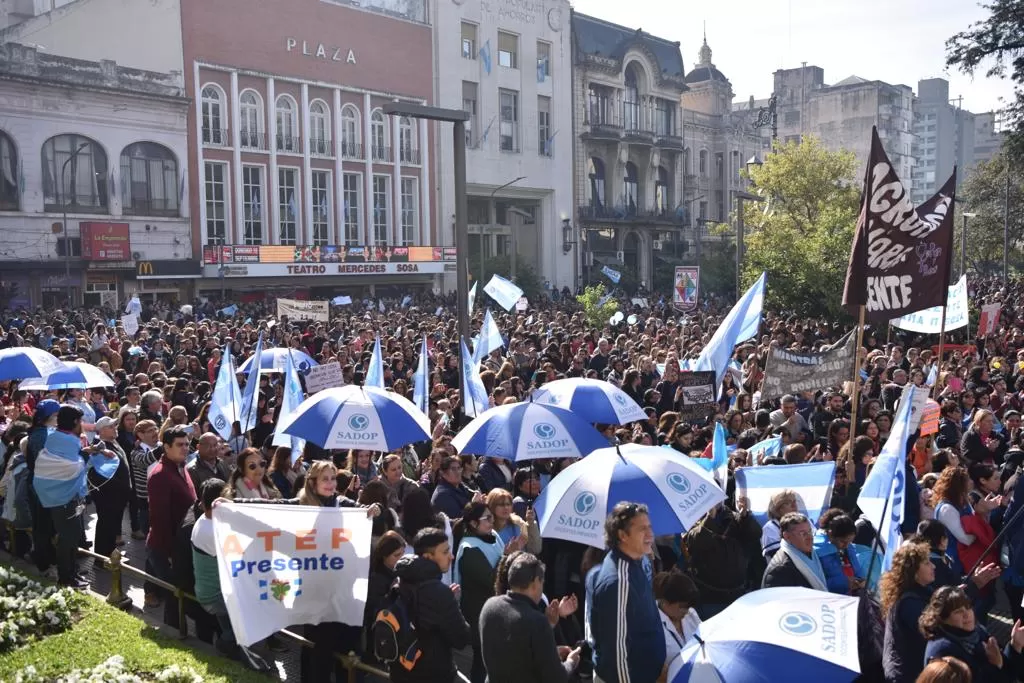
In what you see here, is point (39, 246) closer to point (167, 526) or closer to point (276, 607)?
point (167, 526)

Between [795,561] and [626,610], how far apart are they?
4.53 ft

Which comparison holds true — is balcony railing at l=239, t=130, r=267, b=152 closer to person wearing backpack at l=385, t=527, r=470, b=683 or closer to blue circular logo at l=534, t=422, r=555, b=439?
blue circular logo at l=534, t=422, r=555, b=439

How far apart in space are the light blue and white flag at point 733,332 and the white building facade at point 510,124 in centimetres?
3761

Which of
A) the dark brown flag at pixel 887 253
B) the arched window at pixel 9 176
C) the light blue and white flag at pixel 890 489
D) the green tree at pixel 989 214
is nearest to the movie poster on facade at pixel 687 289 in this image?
the dark brown flag at pixel 887 253

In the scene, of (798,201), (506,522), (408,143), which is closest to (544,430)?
(506,522)

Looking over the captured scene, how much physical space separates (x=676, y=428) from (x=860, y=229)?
2.41 metres

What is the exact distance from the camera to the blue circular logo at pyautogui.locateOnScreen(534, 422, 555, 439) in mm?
8195

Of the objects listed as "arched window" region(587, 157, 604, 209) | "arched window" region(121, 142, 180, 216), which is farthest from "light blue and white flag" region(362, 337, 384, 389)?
"arched window" region(587, 157, 604, 209)

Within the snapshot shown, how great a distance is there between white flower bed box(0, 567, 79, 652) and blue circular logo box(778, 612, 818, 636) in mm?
5938

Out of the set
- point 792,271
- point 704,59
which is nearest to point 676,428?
point 792,271

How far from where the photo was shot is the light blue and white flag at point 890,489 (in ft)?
18.7

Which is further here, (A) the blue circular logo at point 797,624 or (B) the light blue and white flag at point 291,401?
(B) the light blue and white flag at point 291,401

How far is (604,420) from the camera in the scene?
9766 millimetres

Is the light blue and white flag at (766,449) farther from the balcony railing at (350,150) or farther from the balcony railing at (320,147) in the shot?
the balcony railing at (350,150)
